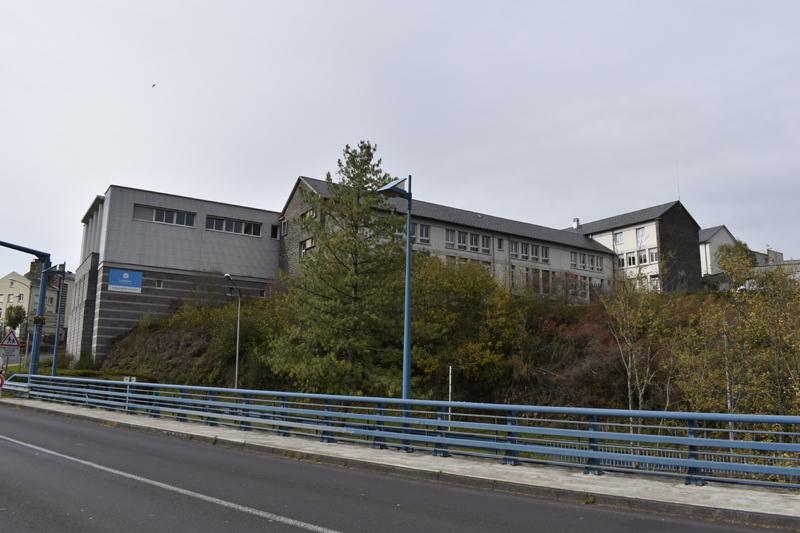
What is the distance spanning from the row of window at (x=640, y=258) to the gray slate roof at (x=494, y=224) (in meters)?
1.65

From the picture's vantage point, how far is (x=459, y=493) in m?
9.28

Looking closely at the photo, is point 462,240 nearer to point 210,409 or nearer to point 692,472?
point 210,409

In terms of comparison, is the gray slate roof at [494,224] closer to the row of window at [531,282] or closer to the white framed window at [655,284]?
the white framed window at [655,284]

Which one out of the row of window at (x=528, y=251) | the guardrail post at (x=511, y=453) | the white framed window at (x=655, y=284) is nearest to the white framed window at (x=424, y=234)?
the row of window at (x=528, y=251)

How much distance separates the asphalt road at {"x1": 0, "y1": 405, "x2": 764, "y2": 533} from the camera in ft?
22.6

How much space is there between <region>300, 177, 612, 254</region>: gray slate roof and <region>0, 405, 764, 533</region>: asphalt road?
38.5m

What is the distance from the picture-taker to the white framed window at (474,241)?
56875mm

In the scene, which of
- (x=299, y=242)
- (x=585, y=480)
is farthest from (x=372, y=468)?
(x=299, y=242)

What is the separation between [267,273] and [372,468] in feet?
144

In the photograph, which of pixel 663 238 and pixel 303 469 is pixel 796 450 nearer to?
pixel 303 469

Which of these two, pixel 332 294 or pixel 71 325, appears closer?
pixel 332 294

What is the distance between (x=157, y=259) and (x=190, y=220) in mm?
4222

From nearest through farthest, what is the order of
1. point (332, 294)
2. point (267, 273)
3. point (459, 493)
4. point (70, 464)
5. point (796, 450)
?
point (796, 450) → point (459, 493) → point (70, 464) → point (332, 294) → point (267, 273)

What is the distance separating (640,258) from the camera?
64.6 meters
